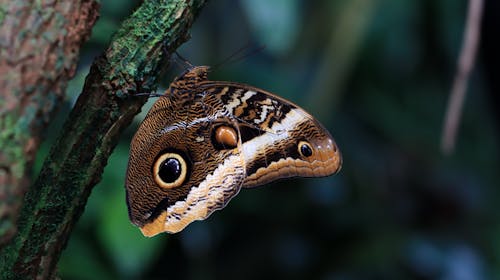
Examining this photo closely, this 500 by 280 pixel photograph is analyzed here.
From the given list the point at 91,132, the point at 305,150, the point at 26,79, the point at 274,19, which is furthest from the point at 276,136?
the point at 274,19

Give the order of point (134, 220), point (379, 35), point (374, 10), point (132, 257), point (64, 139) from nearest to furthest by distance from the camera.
A: point (64, 139), point (134, 220), point (132, 257), point (374, 10), point (379, 35)

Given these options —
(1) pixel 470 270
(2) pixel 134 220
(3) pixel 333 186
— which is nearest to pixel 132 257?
(2) pixel 134 220

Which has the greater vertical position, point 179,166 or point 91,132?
point 91,132

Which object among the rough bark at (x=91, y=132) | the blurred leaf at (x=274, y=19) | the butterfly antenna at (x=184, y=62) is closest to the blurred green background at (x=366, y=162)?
the blurred leaf at (x=274, y=19)

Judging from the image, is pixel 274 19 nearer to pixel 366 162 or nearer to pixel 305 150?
pixel 305 150

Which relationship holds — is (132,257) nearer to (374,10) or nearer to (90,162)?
(90,162)

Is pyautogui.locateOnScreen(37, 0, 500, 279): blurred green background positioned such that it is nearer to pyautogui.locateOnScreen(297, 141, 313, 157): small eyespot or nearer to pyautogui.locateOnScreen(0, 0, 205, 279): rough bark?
pyautogui.locateOnScreen(297, 141, 313, 157): small eyespot
